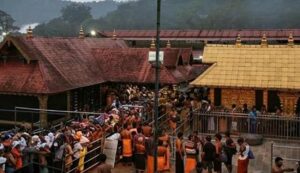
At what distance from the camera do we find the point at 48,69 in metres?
21.5

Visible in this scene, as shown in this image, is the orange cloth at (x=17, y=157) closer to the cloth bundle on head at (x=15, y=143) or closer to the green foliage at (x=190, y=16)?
the cloth bundle on head at (x=15, y=143)

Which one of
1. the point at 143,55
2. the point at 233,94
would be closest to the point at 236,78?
the point at 233,94

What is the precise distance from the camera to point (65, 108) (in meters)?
21.8

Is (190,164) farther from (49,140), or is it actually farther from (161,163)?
(49,140)

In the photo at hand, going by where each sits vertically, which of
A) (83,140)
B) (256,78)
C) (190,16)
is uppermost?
(190,16)

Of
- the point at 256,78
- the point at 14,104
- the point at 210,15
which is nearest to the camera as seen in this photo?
the point at 256,78

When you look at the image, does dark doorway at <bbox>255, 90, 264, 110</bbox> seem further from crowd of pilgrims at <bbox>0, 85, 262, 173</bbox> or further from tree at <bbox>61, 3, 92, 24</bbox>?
tree at <bbox>61, 3, 92, 24</bbox>

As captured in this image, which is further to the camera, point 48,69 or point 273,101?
point 48,69

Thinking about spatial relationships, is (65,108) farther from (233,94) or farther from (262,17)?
(262,17)

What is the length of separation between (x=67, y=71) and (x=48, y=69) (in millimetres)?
1315

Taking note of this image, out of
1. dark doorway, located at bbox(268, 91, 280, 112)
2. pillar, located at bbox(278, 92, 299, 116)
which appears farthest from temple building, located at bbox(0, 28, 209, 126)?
pillar, located at bbox(278, 92, 299, 116)

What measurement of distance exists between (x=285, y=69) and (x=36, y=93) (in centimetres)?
1174

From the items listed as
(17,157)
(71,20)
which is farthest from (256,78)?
(71,20)

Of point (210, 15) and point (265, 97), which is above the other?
point (210, 15)
